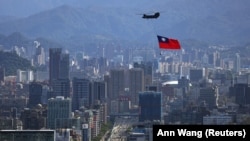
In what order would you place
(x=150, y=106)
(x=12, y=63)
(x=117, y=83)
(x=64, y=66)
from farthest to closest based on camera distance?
(x=12, y=63) → (x=64, y=66) → (x=117, y=83) → (x=150, y=106)

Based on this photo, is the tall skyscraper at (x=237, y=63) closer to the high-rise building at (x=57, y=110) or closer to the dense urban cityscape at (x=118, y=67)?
the dense urban cityscape at (x=118, y=67)

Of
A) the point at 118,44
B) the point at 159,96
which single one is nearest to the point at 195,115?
the point at 159,96

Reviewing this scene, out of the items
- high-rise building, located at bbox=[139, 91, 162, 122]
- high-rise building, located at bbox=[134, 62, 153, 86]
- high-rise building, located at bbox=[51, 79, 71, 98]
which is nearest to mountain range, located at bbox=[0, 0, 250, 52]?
high-rise building, located at bbox=[134, 62, 153, 86]

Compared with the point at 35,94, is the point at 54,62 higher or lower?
higher

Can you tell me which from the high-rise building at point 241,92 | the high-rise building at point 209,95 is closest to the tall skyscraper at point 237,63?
the high-rise building at point 209,95

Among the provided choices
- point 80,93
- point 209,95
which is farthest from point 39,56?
point 209,95

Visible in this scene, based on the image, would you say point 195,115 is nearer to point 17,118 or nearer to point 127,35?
point 17,118

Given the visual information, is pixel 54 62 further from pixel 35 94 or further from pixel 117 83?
pixel 35 94

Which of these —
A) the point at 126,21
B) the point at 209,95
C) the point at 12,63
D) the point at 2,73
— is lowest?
the point at 209,95
